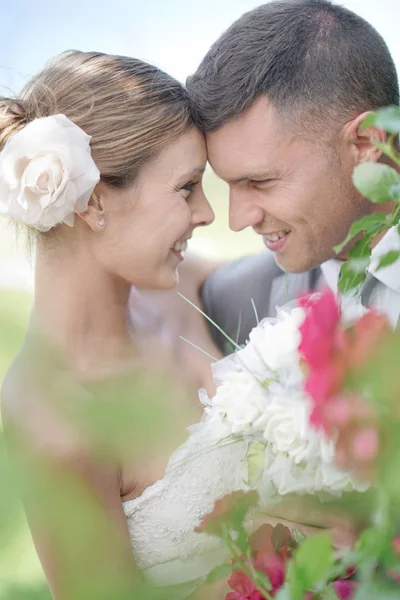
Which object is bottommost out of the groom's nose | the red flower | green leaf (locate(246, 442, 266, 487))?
the groom's nose

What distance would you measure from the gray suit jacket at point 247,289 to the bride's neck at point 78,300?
1.81 feet

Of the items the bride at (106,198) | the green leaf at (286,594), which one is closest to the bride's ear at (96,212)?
the bride at (106,198)

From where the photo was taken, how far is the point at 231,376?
1.05 metres

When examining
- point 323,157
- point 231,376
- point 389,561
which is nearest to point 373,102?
point 323,157

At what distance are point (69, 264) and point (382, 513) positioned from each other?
170 centimetres

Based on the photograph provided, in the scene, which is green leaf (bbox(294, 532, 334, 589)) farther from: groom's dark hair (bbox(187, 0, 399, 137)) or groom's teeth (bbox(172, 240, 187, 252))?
groom's dark hair (bbox(187, 0, 399, 137))

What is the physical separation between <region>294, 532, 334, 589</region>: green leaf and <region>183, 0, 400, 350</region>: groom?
5.42 feet

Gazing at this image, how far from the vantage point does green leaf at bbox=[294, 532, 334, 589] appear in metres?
0.47

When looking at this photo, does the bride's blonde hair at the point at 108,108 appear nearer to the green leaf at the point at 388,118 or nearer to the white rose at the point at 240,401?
the white rose at the point at 240,401

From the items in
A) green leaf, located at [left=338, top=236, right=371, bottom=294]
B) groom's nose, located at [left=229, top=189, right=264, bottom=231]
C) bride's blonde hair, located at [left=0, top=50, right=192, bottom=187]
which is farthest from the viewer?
groom's nose, located at [left=229, top=189, right=264, bottom=231]

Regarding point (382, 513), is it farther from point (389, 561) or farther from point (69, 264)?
point (69, 264)

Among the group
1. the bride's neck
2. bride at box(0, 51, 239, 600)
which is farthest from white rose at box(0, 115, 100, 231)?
the bride's neck

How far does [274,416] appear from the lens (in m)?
0.87

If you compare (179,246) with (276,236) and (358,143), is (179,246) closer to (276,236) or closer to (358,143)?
(276,236)
